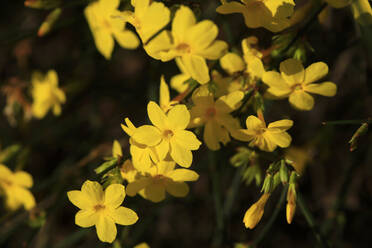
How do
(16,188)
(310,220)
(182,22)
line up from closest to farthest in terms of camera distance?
(182,22), (310,220), (16,188)

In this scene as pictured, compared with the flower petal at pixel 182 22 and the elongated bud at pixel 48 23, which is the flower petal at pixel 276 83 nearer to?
the flower petal at pixel 182 22

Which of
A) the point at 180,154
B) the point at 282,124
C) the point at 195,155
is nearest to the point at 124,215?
the point at 180,154

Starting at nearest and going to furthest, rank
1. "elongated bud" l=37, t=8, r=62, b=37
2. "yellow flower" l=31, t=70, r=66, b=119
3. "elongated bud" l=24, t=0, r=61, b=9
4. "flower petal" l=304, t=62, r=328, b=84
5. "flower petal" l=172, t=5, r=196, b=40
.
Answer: "flower petal" l=172, t=5, r=196, b=40 → "flower petal" l=304, t=62, r=328, b=84 → "elongated bud" l=24, t=0, r=61, b=9 → "elongated bud" l=37, t=8, r=62, b=37 → "yellow flower" l=31, t=70, r=66, b=119

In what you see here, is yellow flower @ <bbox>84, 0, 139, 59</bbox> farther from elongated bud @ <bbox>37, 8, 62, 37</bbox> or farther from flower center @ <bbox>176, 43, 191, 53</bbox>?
flower center @ <bbox>176, 43, 191, 53</bbox>

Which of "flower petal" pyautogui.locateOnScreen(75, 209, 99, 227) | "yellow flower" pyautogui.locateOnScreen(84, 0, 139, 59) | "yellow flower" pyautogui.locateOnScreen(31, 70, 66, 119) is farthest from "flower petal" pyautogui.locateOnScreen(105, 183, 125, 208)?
"yellow flower" pyautogui.locateOnScreen(31, 70, 66, 119)

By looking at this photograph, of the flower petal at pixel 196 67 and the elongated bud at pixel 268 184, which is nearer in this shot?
the flower petal at pixel 196 67

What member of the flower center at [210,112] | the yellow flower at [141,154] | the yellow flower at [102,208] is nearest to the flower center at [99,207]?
the yellow flower at [102,208]

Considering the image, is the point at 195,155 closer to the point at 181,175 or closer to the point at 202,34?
the point at 181,175
